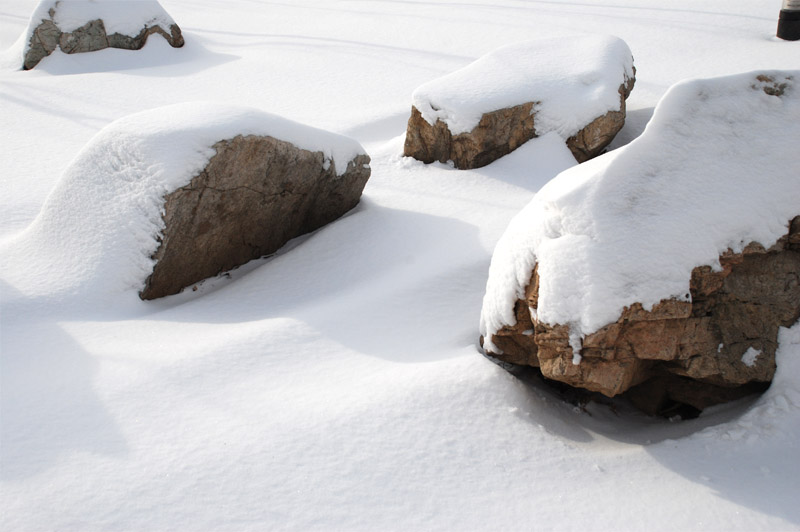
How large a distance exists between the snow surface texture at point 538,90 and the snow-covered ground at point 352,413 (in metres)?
0.26

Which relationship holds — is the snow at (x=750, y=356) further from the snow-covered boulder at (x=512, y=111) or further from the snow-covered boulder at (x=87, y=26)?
the snow-covered boulder at (x=87, y=26)

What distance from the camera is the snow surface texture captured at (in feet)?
17.7

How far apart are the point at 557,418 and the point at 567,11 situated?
26.5 feet

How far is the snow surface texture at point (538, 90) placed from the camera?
17.7 ft

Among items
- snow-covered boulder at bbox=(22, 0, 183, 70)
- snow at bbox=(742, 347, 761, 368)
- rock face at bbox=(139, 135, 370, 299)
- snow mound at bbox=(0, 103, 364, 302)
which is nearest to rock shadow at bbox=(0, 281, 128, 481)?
snow mound at bbox=(0, 103, 364, 302)

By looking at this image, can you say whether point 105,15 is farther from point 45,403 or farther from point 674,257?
point 674,257

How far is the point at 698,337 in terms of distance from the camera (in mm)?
2732

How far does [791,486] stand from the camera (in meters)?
2.47

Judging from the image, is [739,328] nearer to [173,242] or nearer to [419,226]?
[419,226]

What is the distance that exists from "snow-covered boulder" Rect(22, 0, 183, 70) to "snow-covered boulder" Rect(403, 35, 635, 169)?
5.39 m

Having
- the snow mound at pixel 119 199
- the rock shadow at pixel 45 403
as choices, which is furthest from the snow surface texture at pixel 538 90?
the rock shadow at pixel 45 403

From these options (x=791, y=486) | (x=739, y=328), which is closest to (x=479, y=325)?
(x=739, y=328)

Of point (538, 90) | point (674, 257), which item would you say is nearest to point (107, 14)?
point (538, 90)

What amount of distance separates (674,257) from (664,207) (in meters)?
0.21
